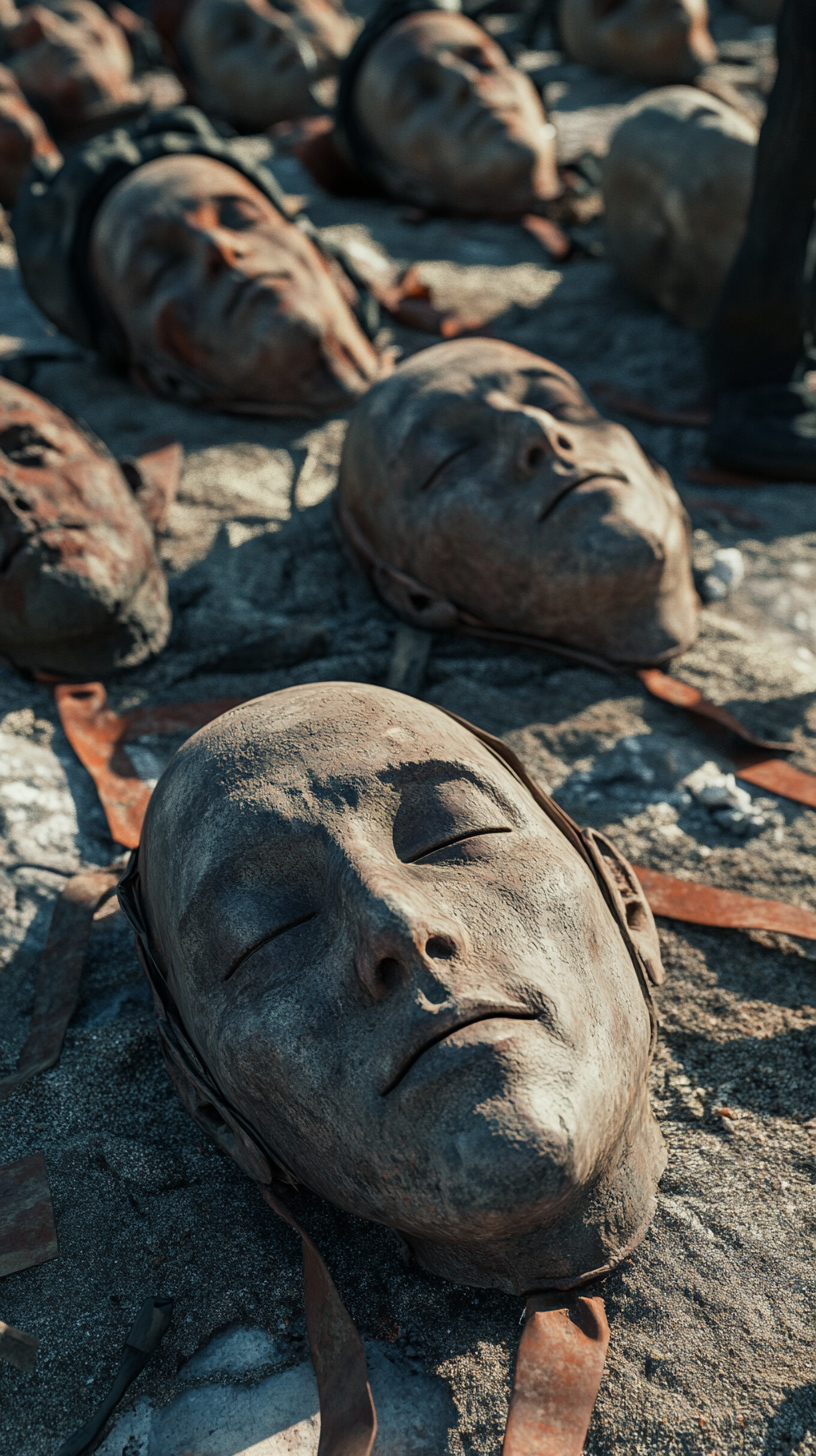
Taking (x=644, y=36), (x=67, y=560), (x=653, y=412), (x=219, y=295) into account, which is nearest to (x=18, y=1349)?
(x=67, y=560)

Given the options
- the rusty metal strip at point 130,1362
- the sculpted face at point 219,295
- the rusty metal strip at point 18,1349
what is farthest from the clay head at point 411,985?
the sculpted face at point 219,295

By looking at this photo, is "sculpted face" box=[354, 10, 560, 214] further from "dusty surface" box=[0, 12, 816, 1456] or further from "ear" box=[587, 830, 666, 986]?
"ear" box=[587, 830, 666, 986]

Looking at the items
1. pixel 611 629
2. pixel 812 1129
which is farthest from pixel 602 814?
pixel 812 1129

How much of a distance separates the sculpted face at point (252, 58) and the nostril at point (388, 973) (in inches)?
320

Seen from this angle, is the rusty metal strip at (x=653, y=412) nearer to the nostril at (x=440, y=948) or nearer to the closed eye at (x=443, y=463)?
the closed eye at (x=443, y=463)

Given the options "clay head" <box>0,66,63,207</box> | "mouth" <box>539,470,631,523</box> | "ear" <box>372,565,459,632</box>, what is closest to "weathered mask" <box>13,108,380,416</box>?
"ear" <box>372,565,459,632</box>

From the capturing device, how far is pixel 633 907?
2.17 meters

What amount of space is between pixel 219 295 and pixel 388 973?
3510 millimetres

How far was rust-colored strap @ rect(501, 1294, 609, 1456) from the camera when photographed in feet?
5.30

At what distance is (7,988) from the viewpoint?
2.43 m

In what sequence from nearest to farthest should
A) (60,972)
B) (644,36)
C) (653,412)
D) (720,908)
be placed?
(60,972), (720,908), (653,412), (644,36)

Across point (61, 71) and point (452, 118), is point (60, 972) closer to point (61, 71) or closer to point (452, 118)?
point (452, 118)

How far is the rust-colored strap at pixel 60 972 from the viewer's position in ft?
Result: 7.31

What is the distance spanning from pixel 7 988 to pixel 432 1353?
1213 millimetres
